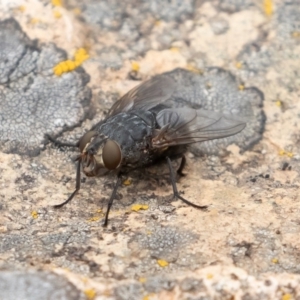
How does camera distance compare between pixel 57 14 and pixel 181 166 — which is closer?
pixel 181 166

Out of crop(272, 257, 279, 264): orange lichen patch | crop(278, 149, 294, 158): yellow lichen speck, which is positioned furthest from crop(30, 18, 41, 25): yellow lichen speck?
crop(272, 257, 279, 264): orange lichen patch

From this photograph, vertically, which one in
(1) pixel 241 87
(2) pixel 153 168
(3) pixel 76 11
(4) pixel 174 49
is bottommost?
(2) pixel 153 168

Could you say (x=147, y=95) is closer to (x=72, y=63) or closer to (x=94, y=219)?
(x=72, y=63)

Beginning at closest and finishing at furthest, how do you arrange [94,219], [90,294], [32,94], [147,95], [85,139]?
[90,294], [94,219], [85,139], [32,94], [147,95]

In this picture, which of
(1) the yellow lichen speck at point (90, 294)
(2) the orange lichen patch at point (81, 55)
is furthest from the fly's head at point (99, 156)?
(1) the yellow lichen speck at point (90, 294)

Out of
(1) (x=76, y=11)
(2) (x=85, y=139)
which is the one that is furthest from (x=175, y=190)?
(1) (x=76, y=11)

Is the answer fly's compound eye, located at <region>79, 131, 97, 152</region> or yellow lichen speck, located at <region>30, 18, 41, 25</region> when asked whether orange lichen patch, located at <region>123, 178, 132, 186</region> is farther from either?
yellow lichen speck, located at <region>30, 18, 41, 25</region>

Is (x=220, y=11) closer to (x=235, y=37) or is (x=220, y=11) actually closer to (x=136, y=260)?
(x=235, y=37)

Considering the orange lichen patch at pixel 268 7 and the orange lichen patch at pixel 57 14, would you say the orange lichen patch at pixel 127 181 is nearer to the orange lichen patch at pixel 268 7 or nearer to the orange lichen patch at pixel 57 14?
the orange lichen patch at pixel 57 14
